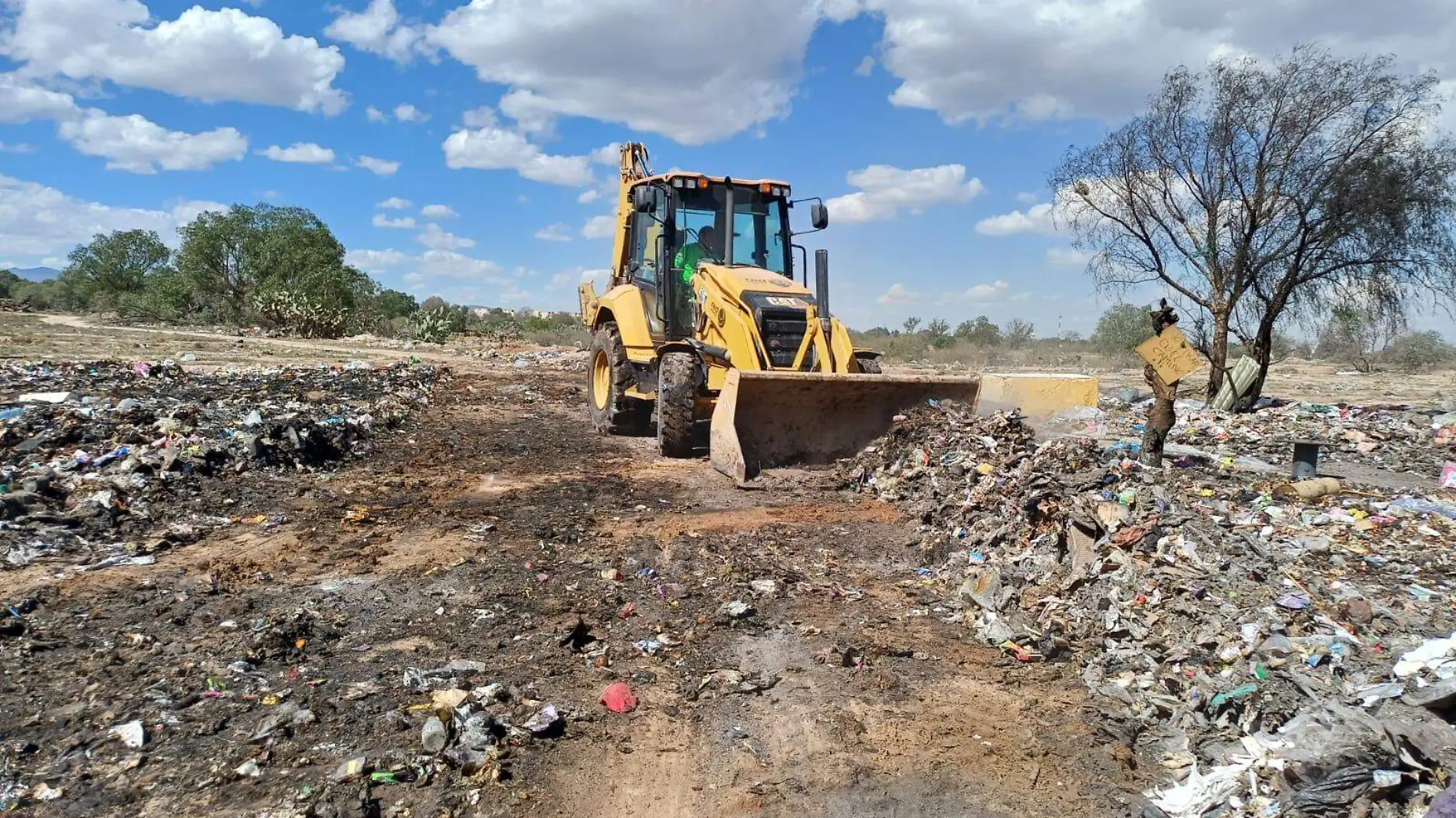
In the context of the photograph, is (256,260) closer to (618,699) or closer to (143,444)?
(143,444)

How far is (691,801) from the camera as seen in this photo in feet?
9.50

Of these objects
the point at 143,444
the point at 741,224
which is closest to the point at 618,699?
the point at 143,444

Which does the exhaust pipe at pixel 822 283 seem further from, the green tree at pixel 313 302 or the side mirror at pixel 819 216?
the green tree at pixel 313 302

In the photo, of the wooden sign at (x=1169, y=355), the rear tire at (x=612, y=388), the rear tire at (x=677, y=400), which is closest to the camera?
the wooden sign at (x=1169, y=355)

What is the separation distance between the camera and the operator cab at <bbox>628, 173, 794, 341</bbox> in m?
8.64

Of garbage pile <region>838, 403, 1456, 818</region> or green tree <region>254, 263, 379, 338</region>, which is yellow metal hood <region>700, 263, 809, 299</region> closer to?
garbage pile <region>838, 403, 1456, 818</region>

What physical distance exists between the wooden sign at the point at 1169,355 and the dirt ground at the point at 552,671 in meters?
2.29

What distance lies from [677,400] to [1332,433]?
319 inches

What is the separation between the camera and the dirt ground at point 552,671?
2891 millimetres

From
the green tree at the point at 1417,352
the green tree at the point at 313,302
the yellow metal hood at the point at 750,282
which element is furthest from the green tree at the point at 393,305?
the green tree at the point at 1417,352

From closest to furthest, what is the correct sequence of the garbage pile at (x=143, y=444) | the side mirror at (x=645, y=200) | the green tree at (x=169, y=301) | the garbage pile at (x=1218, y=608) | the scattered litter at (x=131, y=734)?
1. the garbage pile at (x=1218, y=608)
2. the scattered litter at (x=131, y=734)
3. the garbage pile at (x=143, y=444)
4. the side mirror at (x=645, y=200)
5. the green tree at (x=169, y=301)

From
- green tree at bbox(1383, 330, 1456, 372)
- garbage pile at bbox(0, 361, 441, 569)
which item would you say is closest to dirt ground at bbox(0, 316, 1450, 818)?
garbage pile at bbox(0, 361, 441, 569)

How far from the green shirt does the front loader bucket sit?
1700mm

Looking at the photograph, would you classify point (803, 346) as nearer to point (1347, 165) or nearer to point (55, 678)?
point (55, 678)
